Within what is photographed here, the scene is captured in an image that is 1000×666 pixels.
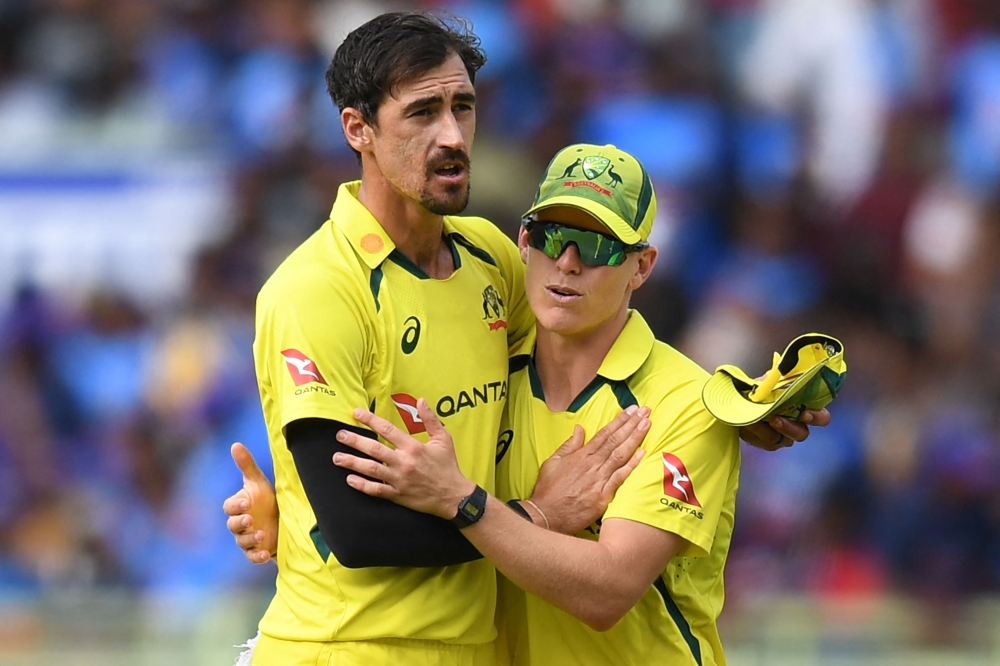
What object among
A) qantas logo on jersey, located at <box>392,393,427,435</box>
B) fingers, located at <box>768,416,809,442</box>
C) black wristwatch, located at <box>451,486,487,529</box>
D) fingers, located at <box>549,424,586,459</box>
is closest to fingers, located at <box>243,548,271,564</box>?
qantas logo on jersey, located at <box>392,393,427,435</box>

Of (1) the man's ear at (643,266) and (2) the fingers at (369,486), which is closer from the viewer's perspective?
(2) the fingers at (369,486)

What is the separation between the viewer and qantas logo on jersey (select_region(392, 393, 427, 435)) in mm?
3773

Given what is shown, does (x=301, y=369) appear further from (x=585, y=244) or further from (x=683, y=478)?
(x=683, y=478)

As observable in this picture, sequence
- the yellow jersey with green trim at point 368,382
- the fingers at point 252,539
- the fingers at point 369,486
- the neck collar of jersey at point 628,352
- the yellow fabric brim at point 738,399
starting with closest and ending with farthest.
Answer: the fingers at point 369,486 → the yellow jersey with green trim at point 368,382 → the yellow fabric brim at point 738,399 → the neck collar of jersey at point 628,352 → the fingers at point 252,539

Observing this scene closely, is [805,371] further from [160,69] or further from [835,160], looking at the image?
[160,69]

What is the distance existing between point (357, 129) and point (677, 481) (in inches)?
50.6

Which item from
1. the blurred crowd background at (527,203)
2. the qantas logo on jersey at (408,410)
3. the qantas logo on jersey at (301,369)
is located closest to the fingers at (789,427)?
the qantas logo on jersey at (408,410)

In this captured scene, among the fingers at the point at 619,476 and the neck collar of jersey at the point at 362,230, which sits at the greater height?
the neck collar of jersey at the point at 362,230

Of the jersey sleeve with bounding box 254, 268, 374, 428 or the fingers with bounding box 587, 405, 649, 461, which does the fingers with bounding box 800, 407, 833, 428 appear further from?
the jersey sleeve with bounding box 254, 268, 374, 428

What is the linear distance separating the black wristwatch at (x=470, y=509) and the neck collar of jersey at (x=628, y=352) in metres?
Result: 0.58

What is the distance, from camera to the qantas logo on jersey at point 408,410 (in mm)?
3773

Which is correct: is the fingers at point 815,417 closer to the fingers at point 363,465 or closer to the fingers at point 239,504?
the fingers at point 363,465

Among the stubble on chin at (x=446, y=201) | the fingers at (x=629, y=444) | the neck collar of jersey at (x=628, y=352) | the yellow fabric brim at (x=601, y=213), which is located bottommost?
the fingers at (x=629, y=444)

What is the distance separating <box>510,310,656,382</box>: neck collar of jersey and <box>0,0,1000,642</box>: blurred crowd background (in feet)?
11.5
